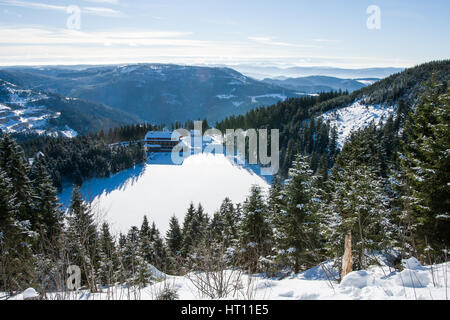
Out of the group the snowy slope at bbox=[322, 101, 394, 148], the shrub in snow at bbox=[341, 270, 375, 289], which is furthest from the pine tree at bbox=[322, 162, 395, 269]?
the snowy slope at bbox=[322, 101, 394, 148]

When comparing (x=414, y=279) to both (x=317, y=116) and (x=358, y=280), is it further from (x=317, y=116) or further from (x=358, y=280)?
(x=317, y=116)

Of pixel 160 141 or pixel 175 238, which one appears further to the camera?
pixel 160 141

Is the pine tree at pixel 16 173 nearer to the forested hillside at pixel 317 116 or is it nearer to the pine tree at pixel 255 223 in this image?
the pine tree at pixel 255 223

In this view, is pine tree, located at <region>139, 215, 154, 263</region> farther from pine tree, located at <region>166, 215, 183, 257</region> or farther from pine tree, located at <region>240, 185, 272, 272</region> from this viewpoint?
pine tree, located at <region>240, 185, 272, 272</region>

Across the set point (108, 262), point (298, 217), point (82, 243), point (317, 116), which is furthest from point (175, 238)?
point (317, 116)
